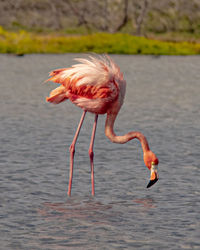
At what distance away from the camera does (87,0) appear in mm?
65250

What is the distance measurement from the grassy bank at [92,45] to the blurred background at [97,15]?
40.3ft

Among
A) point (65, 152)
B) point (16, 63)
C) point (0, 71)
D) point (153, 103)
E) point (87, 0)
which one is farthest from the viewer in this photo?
point (87, 0)

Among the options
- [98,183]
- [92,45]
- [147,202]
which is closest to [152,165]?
[147,202]

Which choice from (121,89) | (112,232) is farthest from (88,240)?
(121,89)

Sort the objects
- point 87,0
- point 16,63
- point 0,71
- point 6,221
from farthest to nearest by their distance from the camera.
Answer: point 87,0 < point 16,63 < point 0,71 < point 6,221

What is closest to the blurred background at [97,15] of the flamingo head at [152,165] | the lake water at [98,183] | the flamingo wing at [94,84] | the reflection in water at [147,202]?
the lake water at [98,183]

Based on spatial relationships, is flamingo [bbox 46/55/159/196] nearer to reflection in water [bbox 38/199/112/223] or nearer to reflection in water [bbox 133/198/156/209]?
reflection in water [bbox 38/199/112/223]

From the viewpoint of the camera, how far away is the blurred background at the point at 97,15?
6462 centimetres

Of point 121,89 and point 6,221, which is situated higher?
point 121,89

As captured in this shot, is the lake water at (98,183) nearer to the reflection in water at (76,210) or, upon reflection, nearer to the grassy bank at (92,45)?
the reflection in water at (76,210)

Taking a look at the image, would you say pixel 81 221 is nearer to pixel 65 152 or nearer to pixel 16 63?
pixel 65 152

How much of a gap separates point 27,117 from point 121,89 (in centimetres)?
763

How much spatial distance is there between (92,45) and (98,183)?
4006cm

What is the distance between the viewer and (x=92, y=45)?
161 ft
